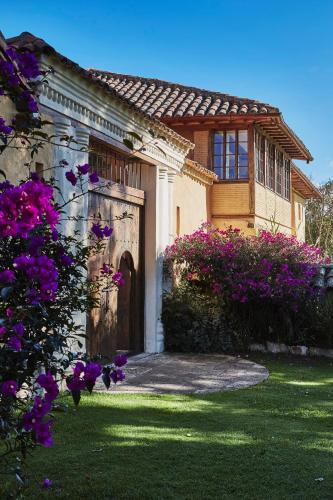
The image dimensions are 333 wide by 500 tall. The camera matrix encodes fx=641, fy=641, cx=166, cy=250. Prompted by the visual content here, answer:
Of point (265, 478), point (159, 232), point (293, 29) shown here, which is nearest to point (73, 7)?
point (159, 232)

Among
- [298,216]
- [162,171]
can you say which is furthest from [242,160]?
[298,216]

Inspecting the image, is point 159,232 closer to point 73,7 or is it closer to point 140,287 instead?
point 140,287

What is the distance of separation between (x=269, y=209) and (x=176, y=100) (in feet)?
13.8

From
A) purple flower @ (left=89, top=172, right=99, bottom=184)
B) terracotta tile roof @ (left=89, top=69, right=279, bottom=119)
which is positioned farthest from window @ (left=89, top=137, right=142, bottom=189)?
purple flower @ (left=89, top=172, right=99, bottom=184)

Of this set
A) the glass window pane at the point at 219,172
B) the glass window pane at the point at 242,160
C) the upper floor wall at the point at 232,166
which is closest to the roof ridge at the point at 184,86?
the upper floor wall at the point at 232,166

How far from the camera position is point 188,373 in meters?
9.07

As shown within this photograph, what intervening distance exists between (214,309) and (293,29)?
13920 mm

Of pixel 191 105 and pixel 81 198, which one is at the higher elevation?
pixel 191 105

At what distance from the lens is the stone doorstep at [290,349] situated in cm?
1134

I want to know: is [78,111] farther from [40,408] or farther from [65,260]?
[40,408]

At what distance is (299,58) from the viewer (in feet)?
90.1

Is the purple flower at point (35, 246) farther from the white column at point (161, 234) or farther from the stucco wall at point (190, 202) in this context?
the stucco wall at point (190, 202)

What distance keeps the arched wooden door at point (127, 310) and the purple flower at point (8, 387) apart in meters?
7.81

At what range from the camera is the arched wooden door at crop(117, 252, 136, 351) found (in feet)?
35.2
